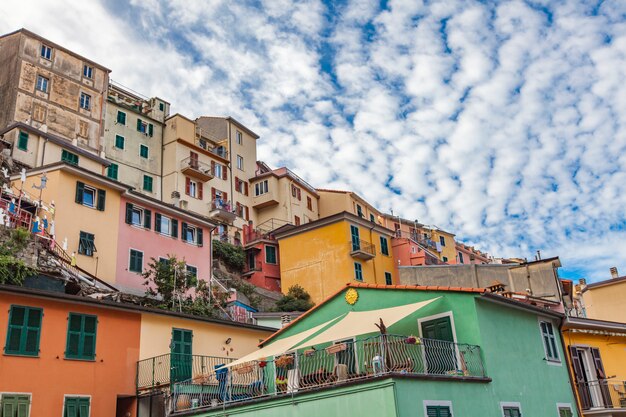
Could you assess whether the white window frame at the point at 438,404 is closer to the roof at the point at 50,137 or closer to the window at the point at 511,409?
the window at the point at 511,409

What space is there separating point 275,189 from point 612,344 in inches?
1513

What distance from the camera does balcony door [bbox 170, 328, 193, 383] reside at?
71.9 feet

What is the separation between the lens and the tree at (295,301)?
42.4 m

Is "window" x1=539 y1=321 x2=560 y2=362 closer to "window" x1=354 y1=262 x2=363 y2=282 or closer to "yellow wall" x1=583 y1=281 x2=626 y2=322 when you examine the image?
"yellow wall" x1=583 y1=281 x2=626 y2=322

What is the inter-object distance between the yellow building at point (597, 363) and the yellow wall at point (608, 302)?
11.5 metres

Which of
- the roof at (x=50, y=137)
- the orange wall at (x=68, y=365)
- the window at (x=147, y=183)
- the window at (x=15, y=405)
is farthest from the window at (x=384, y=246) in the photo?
the window at (x=15, y=405)

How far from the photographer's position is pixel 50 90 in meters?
45.0

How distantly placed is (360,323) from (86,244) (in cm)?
1779

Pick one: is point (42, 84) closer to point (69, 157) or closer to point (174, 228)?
point (69, 157)

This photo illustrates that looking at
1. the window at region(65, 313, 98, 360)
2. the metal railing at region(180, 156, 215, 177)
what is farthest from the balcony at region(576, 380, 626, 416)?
the metal railing at region(180, 156, 215, 177)

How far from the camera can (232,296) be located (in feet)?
118

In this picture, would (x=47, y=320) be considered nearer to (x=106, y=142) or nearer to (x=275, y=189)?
(x=106, y=142)

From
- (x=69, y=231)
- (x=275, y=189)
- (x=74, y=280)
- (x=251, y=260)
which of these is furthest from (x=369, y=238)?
(x=74, y=280)

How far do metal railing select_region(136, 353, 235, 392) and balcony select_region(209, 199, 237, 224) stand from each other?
30111 mm
